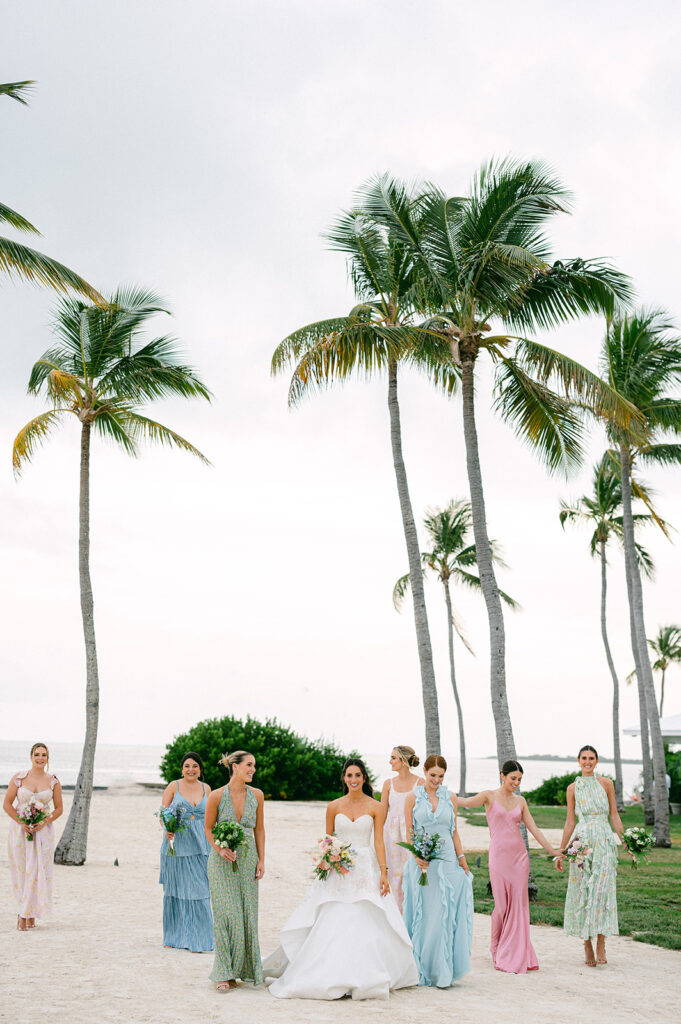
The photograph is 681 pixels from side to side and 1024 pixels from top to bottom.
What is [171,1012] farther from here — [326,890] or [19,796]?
[19,796]

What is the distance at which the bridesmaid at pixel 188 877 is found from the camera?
394 inches

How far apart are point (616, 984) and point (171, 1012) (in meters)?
4.09

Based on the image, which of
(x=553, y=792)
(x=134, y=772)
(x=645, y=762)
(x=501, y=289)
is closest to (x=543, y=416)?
(x=501, y=289)

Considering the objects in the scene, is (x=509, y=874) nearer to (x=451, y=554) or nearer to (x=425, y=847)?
(x=425, y=847)

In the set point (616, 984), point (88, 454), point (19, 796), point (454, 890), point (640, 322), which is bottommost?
point (616, 984)

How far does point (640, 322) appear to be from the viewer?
2172 cm

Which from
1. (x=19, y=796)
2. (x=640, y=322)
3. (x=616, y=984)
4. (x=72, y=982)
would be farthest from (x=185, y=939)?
(x=640, y=322)

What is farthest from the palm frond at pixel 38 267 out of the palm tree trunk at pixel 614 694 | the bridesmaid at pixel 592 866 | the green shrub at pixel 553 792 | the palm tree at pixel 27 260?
the green shrub at pixel 553 792

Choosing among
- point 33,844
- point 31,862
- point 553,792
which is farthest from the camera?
point 553,792

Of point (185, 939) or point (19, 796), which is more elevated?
point (19, 796)

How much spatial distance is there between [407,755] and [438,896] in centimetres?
161

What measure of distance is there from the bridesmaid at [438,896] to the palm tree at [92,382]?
920 centimetres

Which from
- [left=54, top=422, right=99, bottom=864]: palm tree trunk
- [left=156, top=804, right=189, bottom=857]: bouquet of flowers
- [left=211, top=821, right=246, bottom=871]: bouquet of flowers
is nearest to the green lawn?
[left=156, top=804, right=189, bottom=857]: bouquet of flowers

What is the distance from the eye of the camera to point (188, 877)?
10156mm
